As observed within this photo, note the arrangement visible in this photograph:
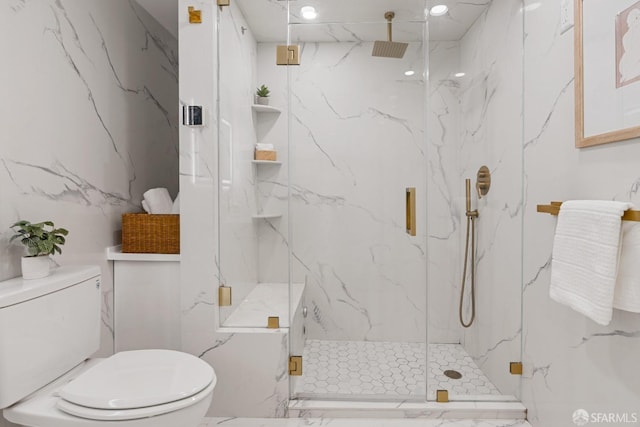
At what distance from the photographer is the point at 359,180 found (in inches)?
79.3

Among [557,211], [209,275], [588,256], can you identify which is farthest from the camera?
[209,275]

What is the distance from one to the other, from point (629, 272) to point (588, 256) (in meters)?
0.13

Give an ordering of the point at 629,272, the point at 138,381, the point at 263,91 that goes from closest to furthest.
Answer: the point at 629,272 → the point at 138,381 → the point at 263,91

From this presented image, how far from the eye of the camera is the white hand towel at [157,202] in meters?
2.14

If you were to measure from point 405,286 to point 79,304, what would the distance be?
1.49m

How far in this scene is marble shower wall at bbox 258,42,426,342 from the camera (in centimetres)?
198

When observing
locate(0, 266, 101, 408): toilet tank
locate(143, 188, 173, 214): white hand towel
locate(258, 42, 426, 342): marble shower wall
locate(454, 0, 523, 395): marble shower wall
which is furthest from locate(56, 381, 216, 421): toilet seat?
locate(454, 0, 523, 395): marble shower wall

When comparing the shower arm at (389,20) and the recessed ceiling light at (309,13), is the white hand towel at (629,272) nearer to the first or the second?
the shower arm at (389,20)

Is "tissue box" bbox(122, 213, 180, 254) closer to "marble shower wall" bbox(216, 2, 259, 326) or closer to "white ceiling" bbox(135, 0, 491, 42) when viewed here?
"marble shower wall" bbox(216, 2, 259, 326)

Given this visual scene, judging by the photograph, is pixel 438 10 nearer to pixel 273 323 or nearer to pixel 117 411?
pixel 273 323

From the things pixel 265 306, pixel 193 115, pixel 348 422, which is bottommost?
pixel 348 422

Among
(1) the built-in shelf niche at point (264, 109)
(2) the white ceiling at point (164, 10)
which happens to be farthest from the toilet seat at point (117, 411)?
(2) the white ceiling at point (164, 10)

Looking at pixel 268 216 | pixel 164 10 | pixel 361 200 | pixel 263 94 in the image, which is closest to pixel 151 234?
pixel 268 216

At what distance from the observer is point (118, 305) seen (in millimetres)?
2016
